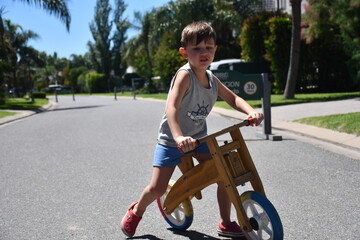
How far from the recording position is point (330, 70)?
21141 millimetres

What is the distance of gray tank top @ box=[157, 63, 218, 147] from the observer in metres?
3.05

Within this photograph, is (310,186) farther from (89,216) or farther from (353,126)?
(353,126)

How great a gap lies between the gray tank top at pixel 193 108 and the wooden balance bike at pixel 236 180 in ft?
Answer: 0.59

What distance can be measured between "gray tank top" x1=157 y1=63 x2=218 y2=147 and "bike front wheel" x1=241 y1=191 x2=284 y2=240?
1.92 ft

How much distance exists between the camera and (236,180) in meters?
2.88

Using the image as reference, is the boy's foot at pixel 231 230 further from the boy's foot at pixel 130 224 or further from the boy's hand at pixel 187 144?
the boy's hand at pixel 187 144

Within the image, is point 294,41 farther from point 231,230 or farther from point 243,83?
point 231,230

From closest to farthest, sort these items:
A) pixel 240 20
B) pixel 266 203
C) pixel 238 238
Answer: pixel 266 203
pixel 238 238
pixel 240 20

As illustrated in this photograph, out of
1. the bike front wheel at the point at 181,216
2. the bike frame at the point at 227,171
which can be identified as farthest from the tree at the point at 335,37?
the bike frame at the point at 227,171

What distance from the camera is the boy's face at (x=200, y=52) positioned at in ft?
9.57

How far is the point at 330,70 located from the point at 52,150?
52.6ft

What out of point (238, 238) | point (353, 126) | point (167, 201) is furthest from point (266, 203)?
point (353, 126)

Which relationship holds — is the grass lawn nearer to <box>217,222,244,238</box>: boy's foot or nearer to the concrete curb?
the concrete curb

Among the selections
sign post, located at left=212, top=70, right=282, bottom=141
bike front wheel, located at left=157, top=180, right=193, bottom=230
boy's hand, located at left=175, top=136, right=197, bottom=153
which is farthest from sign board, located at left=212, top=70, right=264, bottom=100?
boy's hand, located at left=175, top=136, right=197, bottom=153
